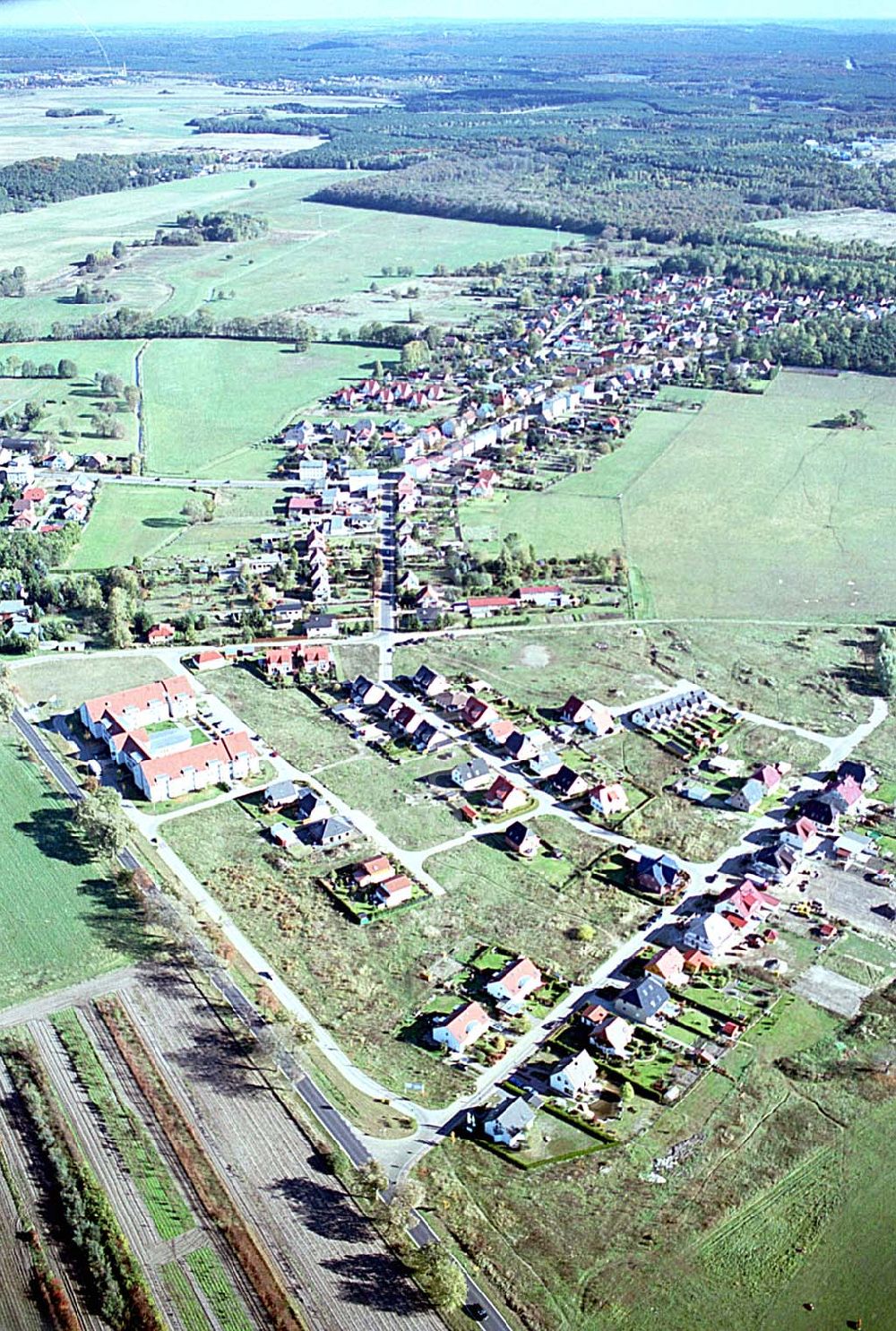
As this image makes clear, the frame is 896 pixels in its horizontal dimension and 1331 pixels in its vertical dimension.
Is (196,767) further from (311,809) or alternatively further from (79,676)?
(79,676)

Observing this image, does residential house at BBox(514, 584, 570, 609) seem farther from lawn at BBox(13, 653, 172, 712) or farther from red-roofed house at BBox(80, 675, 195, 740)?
red-roofed house at BBox(80, 675, 195, 740)

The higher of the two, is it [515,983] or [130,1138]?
[515,983]

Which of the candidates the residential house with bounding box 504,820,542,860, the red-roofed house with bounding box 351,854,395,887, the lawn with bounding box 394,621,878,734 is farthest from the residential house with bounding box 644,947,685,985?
the lawn with bounding box 394,621,878,734

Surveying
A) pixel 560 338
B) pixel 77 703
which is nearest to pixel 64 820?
pixel 77 703

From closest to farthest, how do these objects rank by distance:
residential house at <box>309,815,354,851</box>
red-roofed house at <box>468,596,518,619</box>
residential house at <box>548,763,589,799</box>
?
residential house at <box>309,815,354,851</box> → residential house at <box>548,763,589,799</box> → red-roofed house at <box>468,596,518,619</box>

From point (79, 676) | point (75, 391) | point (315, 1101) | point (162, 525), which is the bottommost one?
point (315, 1101)

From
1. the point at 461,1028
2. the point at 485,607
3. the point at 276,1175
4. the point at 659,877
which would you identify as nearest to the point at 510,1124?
the point at 461,1028
